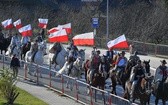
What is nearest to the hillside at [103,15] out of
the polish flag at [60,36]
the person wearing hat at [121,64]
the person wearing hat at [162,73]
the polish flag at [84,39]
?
the polish flag at [60,36]

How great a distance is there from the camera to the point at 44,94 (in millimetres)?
27281

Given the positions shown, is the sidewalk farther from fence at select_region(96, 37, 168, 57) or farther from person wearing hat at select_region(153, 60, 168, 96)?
fence at select_region(96, 37, 168, 57)

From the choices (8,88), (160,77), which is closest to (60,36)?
(8,88)

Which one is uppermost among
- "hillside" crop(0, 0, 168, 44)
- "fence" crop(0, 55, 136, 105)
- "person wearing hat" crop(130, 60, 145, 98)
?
"hillside" crop(0, 0, 168, 44)

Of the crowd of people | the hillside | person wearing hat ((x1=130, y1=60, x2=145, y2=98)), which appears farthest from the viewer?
the hillside

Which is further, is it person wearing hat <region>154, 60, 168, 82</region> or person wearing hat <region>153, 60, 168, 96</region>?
person wearing hat <region>154, 60, 168, 82</region>

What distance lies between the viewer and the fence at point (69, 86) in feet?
71.9

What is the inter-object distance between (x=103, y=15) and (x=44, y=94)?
36027 mm

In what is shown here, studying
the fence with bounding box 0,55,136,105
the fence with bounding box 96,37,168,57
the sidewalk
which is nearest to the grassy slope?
the sidewalk

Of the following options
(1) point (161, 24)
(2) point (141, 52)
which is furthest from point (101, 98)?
(1) point (161, 24)

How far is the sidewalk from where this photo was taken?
25359 millimetres

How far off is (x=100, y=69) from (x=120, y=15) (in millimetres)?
32561

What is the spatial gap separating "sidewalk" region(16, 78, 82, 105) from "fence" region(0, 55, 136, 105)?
30 cm

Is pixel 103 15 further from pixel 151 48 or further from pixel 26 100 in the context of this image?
pixel 26 100
